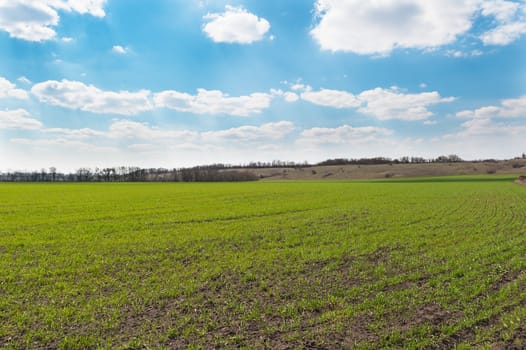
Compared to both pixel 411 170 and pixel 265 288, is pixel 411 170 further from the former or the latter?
pixel 265 288

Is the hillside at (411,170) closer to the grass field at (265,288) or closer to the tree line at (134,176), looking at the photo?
the tree line at (134,176)

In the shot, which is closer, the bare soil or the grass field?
the grass field

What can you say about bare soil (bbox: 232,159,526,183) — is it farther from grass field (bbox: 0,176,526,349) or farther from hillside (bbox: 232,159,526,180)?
grass field (bbox: 0,176,526,349)

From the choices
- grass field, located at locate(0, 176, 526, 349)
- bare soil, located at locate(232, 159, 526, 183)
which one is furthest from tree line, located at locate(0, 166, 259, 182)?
grass field, located at locate(0, 176, 526, 349)

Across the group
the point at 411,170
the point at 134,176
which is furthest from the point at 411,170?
the point at 134,176

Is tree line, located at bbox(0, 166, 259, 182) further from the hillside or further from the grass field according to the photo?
the grass field

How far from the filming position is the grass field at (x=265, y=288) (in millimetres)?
7348

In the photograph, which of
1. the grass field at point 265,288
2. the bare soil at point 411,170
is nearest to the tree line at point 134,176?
the bare soil at point 411,170

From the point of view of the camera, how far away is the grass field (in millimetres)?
7348

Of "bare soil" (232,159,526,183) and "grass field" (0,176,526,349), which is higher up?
"bare soil" (232,159,526,183)

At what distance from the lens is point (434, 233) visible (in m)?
18.6

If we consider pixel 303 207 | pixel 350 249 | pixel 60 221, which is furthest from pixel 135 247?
pixel 303 207

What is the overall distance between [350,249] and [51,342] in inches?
459

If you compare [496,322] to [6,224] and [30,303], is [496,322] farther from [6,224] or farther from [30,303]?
[6,224]
